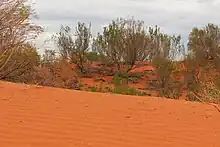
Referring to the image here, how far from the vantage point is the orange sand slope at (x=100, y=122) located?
17.0 ft

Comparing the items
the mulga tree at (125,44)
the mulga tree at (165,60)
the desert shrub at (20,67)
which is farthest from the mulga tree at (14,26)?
the mulga tree at (125,44)

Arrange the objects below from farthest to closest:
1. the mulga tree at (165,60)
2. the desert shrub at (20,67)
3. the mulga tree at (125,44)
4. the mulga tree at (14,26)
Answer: the mulga tree at (125,44)
the mulga tree at (165,60)
the desert shrub at (20,67)
the mulga tree at (14,26)

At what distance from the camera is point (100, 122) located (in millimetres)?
6180

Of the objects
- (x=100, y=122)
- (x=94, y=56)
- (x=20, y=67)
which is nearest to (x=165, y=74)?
(x=94, y=56)

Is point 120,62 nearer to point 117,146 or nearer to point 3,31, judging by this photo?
point 3,31

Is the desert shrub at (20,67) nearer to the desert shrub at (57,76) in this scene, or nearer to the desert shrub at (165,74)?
the desert shrub at (57,76)

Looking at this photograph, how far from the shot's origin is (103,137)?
210 inches

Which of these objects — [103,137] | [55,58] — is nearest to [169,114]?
[103,137]

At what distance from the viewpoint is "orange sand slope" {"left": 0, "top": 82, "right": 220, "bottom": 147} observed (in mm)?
5176

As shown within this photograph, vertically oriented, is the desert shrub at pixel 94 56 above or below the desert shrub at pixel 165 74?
above

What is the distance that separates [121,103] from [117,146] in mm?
3042

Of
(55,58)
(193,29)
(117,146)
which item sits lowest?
(117,146)

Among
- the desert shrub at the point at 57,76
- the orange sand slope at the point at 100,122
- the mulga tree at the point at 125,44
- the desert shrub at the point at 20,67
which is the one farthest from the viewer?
the mulga tree at the point at 125,44

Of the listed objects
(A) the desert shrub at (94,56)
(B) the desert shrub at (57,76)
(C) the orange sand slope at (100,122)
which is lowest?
(C) the orange sand slope at (100,122)
